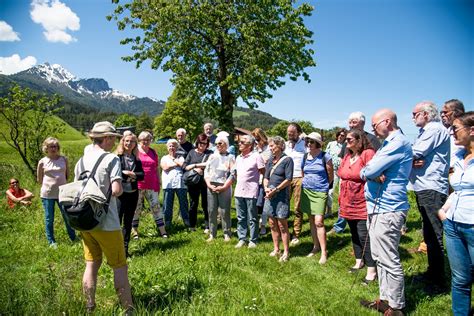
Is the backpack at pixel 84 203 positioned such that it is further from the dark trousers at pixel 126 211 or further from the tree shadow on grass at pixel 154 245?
the tree shadow on grass at pixel 154 245

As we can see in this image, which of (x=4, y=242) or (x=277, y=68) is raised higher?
(x=277, y=68)

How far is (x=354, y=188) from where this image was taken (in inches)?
191

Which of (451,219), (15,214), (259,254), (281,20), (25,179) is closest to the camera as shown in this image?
(451,219)

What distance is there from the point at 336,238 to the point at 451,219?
372cm

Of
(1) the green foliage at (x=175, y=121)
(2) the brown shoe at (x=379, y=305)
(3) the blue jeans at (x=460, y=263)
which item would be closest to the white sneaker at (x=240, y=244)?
(2) the brown shoe at (x=379, y=305)

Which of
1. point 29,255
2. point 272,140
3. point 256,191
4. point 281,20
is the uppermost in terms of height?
point 281,20

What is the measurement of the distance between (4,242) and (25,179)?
8495mm

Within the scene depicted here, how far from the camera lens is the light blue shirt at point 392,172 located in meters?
3.55

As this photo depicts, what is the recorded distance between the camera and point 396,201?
3.57m

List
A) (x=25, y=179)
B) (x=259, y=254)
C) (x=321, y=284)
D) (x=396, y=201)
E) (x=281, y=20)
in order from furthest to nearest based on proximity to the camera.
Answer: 1. (x=281, y=20)
2. (x=25, y=179)
3. (x=259, y=254)
4. (x=321, y=284)
5. (x=396, y=201)

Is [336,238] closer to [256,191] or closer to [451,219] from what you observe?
[256,191]

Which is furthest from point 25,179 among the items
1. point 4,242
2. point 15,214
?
point 4,242

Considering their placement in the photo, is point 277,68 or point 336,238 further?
point 277,68

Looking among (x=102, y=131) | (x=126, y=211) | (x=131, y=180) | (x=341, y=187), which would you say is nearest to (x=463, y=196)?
(x=341, y=187)
